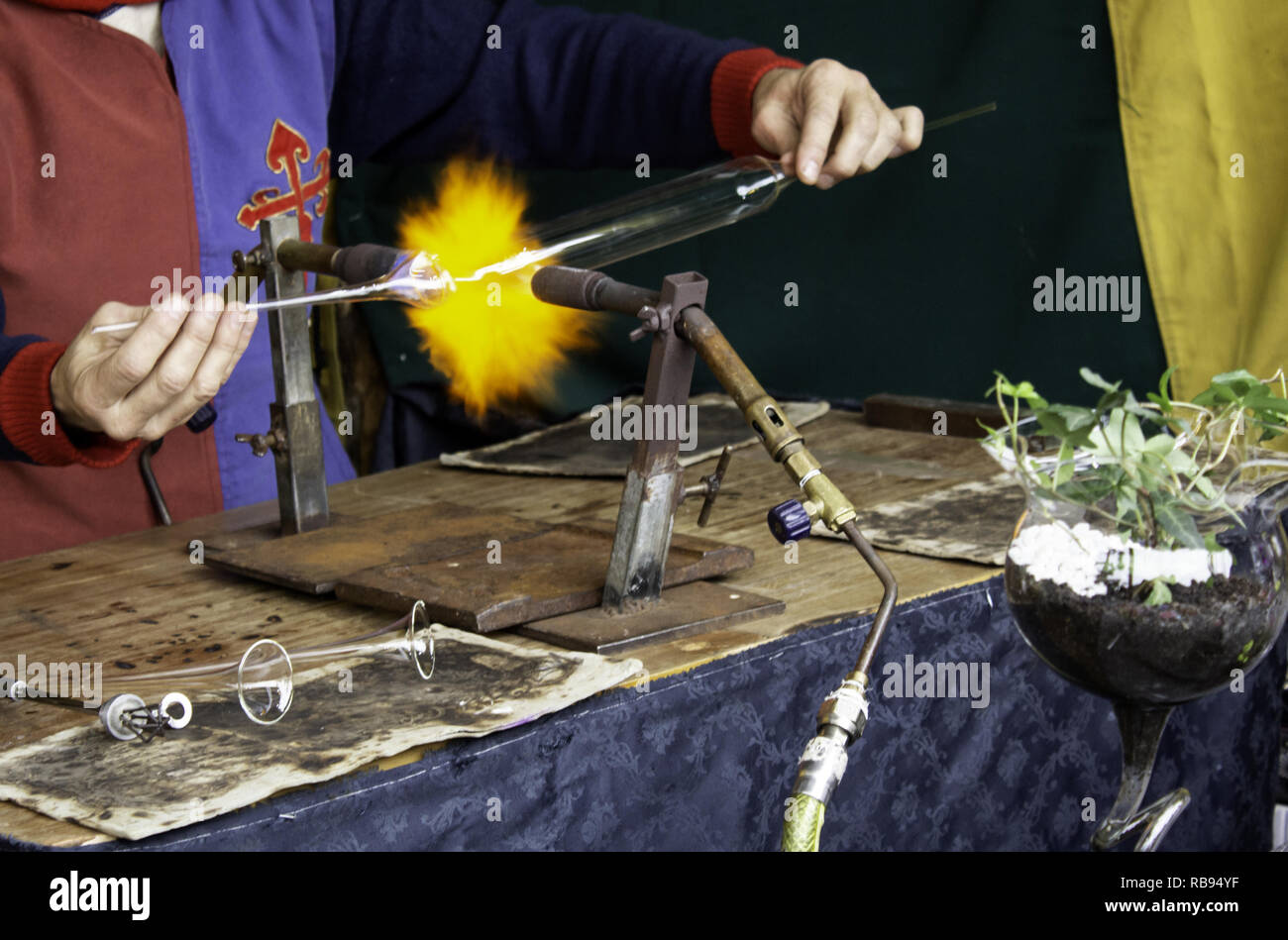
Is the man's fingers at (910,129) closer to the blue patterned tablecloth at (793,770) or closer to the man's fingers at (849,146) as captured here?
the man's fingers at (849,146)

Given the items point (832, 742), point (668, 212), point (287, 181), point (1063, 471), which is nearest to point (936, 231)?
point (668, 212)

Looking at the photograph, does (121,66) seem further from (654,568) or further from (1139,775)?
(1139,775)

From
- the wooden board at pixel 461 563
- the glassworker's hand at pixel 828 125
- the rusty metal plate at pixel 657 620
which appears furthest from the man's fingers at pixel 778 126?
the rusty metal plate at pixel 657 620

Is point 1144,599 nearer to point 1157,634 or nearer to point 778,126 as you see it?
point 1157,634

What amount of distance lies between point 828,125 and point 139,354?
894 millimetres

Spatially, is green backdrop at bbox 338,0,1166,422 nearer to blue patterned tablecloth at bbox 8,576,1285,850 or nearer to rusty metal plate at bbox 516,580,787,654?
blue patterned tablecloth at bbox 8,576,1285,850

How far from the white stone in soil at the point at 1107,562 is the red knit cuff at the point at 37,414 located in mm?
984

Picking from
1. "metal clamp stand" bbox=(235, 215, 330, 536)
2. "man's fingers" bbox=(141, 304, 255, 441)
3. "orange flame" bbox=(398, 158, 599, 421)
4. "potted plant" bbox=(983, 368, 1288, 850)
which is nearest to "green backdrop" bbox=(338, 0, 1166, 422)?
"orange flame" bbox=(398, 158, 599, 421)

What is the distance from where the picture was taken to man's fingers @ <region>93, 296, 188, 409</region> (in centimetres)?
125

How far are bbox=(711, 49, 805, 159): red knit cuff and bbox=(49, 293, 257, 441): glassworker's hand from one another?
90cm

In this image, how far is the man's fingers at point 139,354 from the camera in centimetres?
125

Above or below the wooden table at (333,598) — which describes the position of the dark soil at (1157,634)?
above

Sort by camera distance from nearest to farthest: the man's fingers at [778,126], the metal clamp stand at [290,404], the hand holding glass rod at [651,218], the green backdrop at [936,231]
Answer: the metal clamp stand at [290,404] < the hand holding glass rod at [651,218] < the man's fingers at [778,126] < the green backdrop at [936,231]
